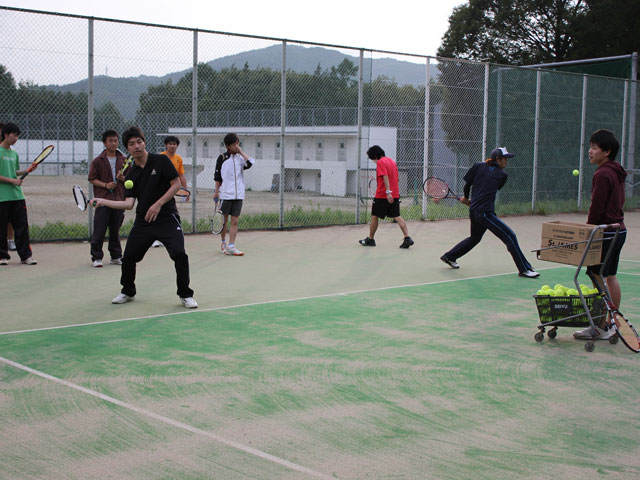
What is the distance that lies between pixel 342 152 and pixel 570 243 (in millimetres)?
15221

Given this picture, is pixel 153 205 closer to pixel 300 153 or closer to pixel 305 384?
pixel 305 384

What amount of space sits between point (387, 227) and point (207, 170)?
154 inches

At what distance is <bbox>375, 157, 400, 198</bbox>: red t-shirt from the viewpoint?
1216 cm

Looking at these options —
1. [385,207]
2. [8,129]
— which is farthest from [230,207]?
[8,129]

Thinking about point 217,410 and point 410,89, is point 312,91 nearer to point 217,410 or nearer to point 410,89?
point 410,89

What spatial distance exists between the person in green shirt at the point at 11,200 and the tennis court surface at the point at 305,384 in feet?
3.10

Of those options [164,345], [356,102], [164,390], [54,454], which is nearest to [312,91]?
[356,102]

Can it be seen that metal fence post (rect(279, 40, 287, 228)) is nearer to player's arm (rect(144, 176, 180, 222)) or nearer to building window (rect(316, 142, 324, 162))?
building window (rect(316, 142, 324, 162))

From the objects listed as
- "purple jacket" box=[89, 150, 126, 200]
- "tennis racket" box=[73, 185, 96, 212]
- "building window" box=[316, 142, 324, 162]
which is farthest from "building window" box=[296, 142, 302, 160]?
"tennis racket" box=[73, 185, 96, 212]

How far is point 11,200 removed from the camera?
400 inches

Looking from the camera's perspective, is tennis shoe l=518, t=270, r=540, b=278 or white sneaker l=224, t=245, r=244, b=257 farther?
white sneaker l=224, t=245, r=244, b=257

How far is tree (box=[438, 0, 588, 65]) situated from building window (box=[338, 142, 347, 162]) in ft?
62.6

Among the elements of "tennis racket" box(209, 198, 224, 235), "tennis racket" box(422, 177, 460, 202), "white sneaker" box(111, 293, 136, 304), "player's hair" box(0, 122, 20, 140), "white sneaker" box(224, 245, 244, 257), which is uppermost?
"player's hair" box(0, 122, 20, 140)

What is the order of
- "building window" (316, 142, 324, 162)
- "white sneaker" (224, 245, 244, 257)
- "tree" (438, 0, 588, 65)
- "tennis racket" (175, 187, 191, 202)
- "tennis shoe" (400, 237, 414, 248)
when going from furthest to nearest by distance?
"tree" (438, 0, 588, 65)
"building window" (316, 142, 324, 162)
"tennis shoe" (400, 237, 414, 248)
"tennis racket" (175, 187, 191, 202)
"white sneaker" (224, 245, 244, 257)
